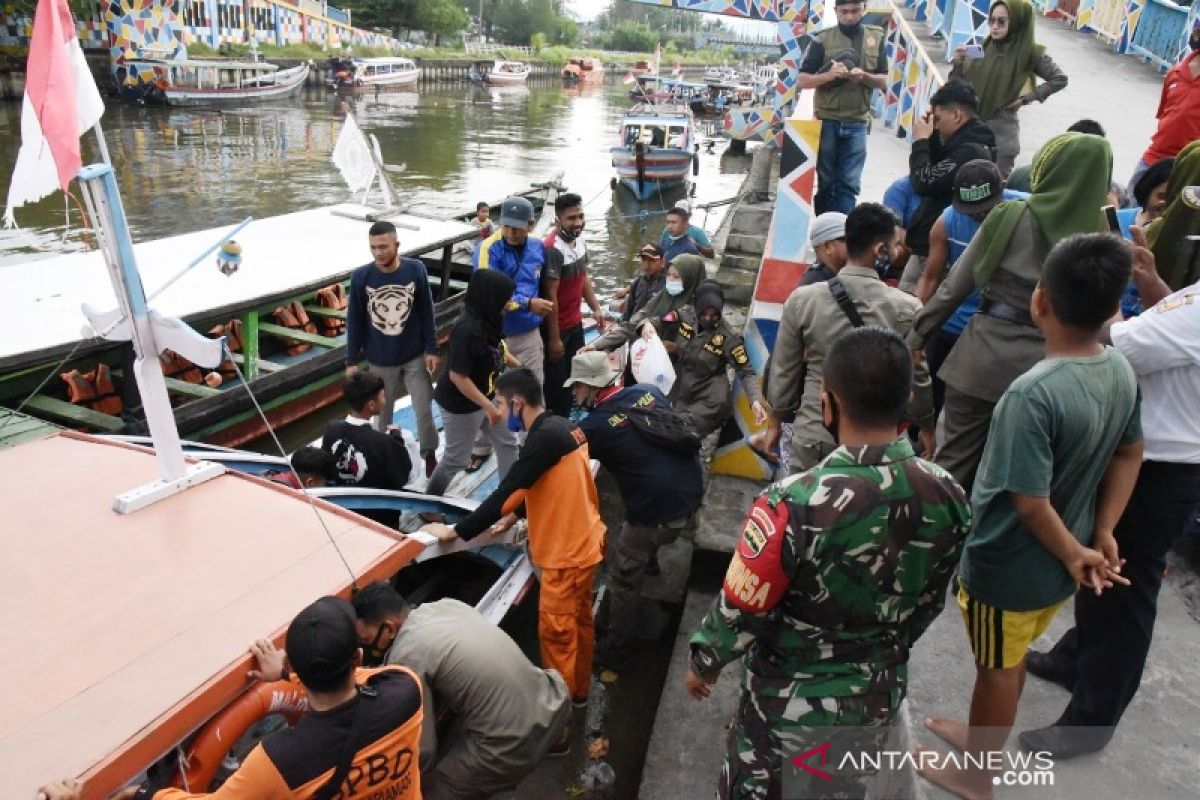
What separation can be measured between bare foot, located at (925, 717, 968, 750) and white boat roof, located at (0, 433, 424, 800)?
2067mm

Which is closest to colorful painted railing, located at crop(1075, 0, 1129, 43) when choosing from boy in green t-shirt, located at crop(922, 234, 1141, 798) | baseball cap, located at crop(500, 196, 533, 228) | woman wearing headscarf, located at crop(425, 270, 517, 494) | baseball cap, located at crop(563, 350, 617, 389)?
baseball cap, located at crop(500, 196, 533, 228)

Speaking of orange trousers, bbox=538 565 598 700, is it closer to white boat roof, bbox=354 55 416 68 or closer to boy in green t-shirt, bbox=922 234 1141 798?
boy in green t-shirt, bbox=922 234 1141 798

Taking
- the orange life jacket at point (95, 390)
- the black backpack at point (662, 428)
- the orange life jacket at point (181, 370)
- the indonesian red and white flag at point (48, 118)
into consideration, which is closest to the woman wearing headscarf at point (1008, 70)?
the black backpack at point (662, 428)

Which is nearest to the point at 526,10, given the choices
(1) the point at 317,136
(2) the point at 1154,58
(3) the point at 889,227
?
(1) the point at 317,136

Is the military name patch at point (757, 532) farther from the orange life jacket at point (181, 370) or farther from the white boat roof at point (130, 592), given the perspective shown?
the orange life jacket at point (181, 370)

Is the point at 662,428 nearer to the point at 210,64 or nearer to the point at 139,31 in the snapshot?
the point at 210,64

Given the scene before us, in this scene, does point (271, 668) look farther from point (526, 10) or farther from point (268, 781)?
point (526, 10)

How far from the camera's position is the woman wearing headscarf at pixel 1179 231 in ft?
10.1

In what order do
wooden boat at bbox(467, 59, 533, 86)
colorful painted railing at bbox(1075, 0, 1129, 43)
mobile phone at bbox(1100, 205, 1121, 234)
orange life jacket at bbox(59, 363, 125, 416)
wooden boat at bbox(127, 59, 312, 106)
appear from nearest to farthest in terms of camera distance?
mobile phone at bbox(1100, 205, 1121, 234)
orange life jacket at bbox(59, 363, 125, 416)
colorful painted railing at bbox(1075, 0, 1129, 43)
wooden boat at bbox(127, 59, 312, 106)
wooden boat at bbox(467, 59, 533, 86)

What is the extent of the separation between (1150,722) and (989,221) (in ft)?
6.55

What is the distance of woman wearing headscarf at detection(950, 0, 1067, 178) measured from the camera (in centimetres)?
568

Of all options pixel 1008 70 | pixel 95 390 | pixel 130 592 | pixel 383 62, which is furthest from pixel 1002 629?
pixel 383 62

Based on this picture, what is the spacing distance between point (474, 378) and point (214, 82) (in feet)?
116

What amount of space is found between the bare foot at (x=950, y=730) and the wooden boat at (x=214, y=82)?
119ft
